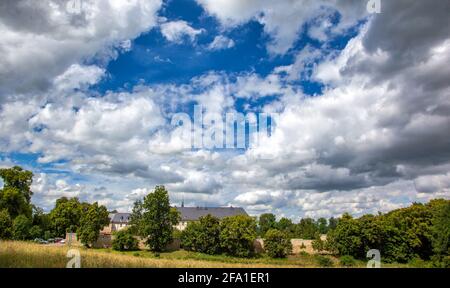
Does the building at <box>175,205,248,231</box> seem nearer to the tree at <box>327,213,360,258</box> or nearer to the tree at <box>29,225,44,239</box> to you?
the tree at <box>327,213,360,258</box>

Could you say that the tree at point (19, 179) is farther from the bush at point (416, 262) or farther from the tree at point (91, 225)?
the bush at point (416, 262)

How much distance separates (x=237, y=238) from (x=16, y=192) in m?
36.3

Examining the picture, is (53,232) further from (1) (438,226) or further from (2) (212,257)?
(1) (438,226)

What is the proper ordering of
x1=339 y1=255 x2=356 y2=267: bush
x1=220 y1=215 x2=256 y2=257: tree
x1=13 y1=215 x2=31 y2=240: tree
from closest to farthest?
x1=13 y1=215 x2=31 y2=240: tree, x1=339 y1=255 x2=356 y2=267: bush, x1=220 y1=215 x2=256 y2=257: tree

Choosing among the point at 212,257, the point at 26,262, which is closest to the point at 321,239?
the point at 212,257

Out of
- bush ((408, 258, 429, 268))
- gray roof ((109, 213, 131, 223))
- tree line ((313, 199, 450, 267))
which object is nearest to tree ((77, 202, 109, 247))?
tree line ((313, 199, 450, 267))

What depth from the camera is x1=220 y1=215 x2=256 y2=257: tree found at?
70.6 metres

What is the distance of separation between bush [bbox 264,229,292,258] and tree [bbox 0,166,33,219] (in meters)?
40.5

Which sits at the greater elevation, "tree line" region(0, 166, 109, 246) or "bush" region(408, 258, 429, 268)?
"tree line" region(0, 166, 109, 246)

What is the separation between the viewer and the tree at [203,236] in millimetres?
71438

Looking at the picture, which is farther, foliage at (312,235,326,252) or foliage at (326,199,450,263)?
foliage at (312,235,326,252)

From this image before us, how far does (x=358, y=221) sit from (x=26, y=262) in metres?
62.5
